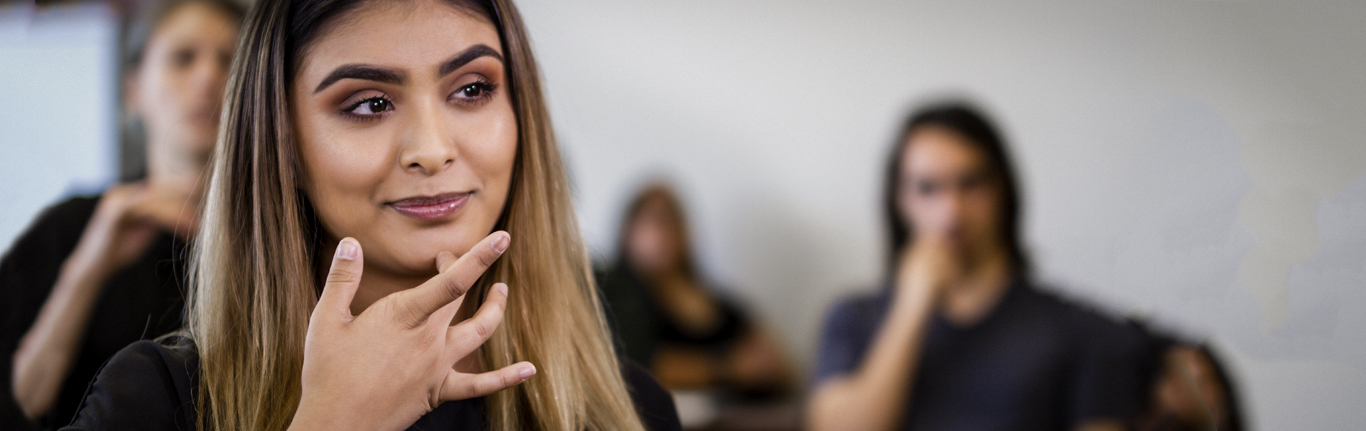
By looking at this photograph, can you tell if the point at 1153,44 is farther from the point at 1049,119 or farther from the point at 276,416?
the point at 276,416

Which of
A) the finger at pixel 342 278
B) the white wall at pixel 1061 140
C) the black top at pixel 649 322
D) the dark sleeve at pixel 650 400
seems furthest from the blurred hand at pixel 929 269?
the finger at pixel 342 278

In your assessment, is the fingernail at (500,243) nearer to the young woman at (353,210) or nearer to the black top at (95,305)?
the young woman at (353,210)

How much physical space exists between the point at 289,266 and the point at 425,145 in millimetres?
153

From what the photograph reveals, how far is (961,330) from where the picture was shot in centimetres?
179

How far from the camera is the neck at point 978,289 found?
1807 mm

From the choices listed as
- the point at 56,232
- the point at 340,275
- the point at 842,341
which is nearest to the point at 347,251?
the point at 340,275

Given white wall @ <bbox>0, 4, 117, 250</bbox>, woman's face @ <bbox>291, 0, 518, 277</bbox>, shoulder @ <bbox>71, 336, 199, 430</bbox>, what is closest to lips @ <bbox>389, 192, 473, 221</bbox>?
woman's face @ <bbox>291, 0, 518, 277</bbox>

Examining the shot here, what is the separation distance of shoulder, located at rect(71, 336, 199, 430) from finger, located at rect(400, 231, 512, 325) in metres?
0.22

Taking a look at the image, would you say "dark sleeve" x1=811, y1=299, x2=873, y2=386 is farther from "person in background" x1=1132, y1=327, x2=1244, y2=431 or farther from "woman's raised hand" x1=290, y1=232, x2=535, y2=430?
"woman's raised hand" x1=290, y1=232, x2=535, y2=430

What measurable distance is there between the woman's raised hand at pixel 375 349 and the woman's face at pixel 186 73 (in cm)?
87

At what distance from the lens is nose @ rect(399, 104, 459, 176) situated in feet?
1.97

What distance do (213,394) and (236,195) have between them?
0.53 feet

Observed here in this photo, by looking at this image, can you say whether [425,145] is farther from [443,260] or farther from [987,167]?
[987,167]

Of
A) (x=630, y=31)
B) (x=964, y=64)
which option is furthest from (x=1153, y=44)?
(x=630, y=31)
